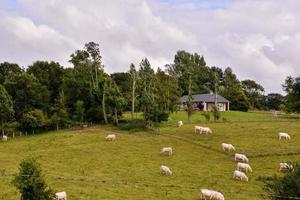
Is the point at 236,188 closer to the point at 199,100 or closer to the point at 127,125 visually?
the point at 127,125

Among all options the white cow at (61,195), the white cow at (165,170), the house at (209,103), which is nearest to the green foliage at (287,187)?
the white cow at (61,195)

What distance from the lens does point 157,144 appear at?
200ft

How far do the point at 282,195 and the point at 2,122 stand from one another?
67041mm

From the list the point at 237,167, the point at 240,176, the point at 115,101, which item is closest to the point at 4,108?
the point at 115,101

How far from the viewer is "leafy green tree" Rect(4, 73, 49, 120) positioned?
281 ft

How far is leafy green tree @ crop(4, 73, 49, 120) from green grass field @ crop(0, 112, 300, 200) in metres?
15.7

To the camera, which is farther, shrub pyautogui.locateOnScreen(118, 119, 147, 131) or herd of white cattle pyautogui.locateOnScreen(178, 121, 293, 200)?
shrub pyautogui.locateOnScreen(118, 119, 147, 131)

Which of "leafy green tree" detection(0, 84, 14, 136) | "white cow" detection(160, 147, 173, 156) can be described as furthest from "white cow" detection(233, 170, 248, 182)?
"leafy green tree" detection(0, 84, 14, 136)

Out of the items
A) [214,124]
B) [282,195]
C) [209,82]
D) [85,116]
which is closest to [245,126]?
[214,124]

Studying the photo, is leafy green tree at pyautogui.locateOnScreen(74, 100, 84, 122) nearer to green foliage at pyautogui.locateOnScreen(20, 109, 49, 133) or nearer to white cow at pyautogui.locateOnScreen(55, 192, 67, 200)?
green foliage at pyautogui.locateOnScreen(20, 109, 49, 133)

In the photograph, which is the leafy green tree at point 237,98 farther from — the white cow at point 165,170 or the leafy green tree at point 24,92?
the white cow at point 165,170

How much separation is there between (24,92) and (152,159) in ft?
143

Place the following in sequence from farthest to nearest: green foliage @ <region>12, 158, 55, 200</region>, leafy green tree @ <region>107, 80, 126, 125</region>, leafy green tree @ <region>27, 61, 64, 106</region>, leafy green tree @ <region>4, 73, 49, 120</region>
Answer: leafy green tree @ <region>27, 61, 64, 106</region>
leafy green tree @ <region>4, 73, 49, 120</region>
leafy green tree @ <region>107, 80, 126, 125</region>
green foliage @ <region>12, 158, 55, 200</region>

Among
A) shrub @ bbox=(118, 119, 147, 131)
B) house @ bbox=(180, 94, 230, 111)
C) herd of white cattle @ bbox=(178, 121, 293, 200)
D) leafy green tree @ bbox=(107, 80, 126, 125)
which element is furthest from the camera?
house @ bbox=(180, 94, 230, 111)
